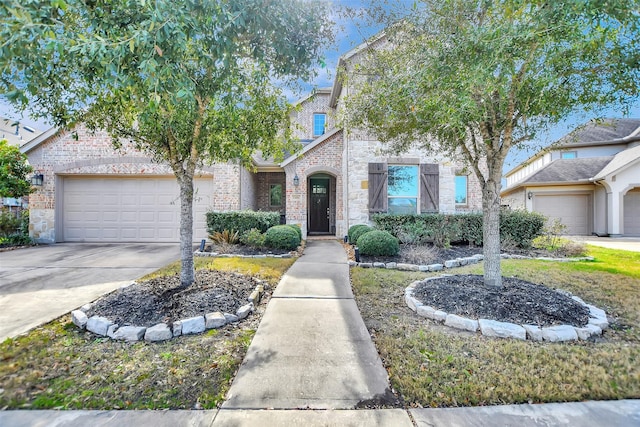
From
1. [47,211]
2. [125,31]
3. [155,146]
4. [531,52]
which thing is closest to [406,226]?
[531,52]

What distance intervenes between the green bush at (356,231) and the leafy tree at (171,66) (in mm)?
4379

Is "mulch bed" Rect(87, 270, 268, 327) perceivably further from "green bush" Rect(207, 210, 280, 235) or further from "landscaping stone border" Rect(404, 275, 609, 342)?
"green bush" Rect(207, 210, 280, 235)

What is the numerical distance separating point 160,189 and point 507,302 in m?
10.7

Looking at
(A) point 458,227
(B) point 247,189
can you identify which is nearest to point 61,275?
(B) point 247,189

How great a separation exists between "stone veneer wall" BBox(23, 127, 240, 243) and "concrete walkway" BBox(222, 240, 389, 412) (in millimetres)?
7631

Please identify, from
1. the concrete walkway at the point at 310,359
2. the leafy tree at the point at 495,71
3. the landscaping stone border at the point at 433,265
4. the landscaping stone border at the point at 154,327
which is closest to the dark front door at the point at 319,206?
the landscaping stone border at the point at 433,265

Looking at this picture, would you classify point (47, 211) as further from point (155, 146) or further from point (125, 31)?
point (125, 31)

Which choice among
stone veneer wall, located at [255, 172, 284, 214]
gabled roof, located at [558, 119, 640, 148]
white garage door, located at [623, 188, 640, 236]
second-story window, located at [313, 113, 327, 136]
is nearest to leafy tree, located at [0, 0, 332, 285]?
stone veneer wall, located at [255, 172, 284, 214]

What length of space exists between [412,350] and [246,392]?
164 cm

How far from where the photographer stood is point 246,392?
220cm

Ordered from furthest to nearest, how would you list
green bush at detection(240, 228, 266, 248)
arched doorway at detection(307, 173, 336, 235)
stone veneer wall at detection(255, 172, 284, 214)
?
1. stone veneer wall at detection(255, 172, 284, 214)
2. arched doorway at detection(307, 173, 336, 235)
3. green bush at detection(240, 228, 266, 248)

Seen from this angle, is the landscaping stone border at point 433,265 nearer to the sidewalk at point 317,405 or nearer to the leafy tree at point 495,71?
the leafy tree at point 495,71

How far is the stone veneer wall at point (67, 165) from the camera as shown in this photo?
32.1 ft

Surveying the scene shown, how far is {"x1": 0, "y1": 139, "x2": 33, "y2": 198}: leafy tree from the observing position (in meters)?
8.87
